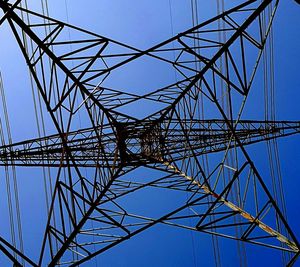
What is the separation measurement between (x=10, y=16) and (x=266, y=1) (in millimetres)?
4475

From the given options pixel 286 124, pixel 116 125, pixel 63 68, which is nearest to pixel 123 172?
pixel 116 125

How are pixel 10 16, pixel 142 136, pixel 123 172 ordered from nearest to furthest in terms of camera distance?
pixel 10 16
pixel 123 172
pixel 142 136

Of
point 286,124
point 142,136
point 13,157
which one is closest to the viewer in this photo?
point 13,157

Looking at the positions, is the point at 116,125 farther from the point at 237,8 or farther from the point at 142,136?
the point at 237,8

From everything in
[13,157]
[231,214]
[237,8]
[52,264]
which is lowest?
[52,264]

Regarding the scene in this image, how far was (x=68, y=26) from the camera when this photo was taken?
8.18 m

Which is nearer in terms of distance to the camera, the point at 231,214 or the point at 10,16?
the point at 10,16

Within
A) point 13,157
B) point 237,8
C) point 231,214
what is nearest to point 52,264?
point 231,214

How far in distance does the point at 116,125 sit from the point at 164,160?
2673mm

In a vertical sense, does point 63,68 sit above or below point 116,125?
below

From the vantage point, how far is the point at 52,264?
716 cm

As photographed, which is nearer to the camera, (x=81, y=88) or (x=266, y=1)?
(x=266, y=1)

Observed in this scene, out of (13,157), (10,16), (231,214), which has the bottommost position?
(231,214)

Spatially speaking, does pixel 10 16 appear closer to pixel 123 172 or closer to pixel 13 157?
pixel 123 172
